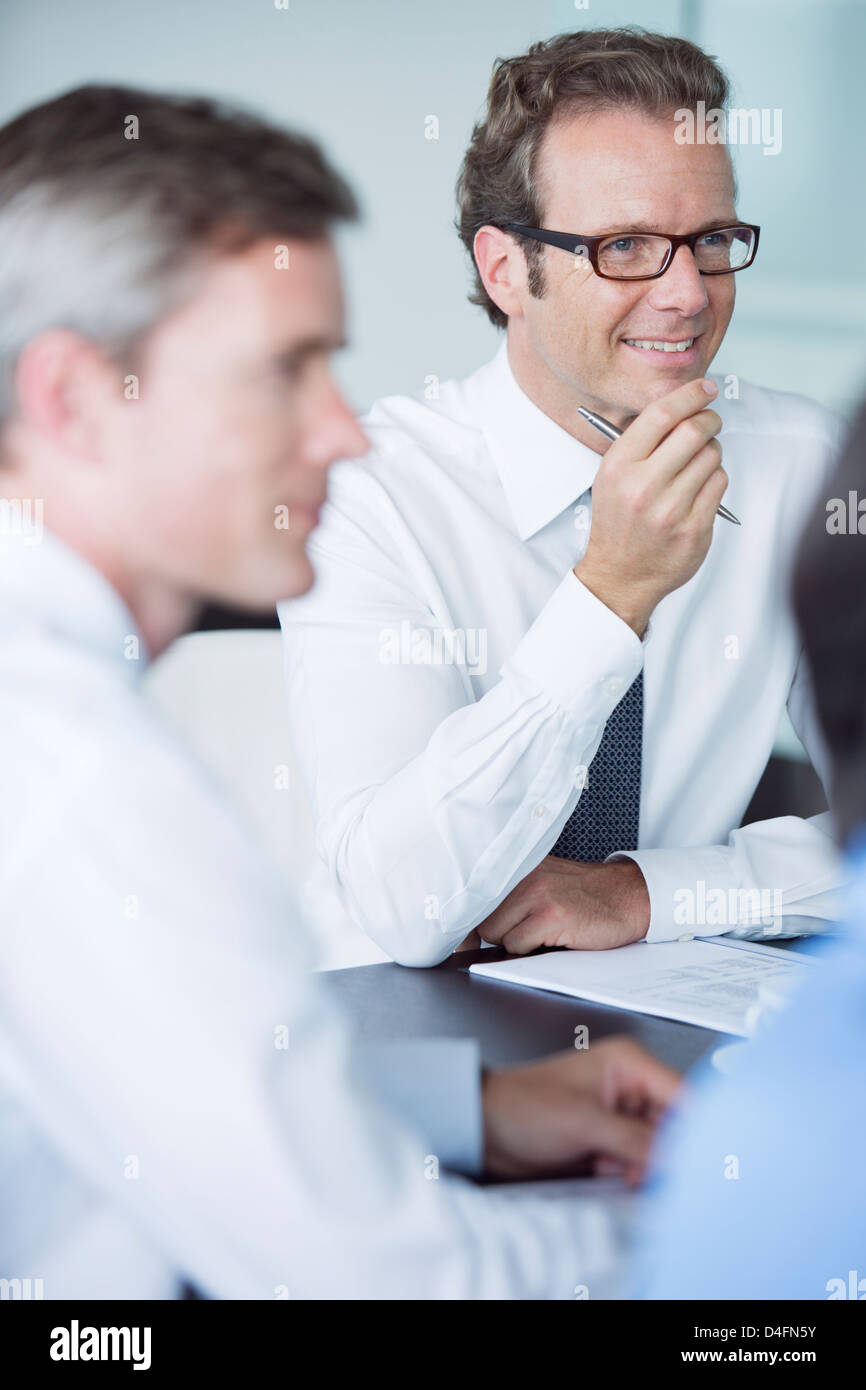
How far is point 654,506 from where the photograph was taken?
108 centimetres

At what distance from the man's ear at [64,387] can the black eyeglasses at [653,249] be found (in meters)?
0.83

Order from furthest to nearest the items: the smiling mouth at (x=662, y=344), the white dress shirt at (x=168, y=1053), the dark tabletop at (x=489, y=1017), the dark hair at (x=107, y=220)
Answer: the smiling mouth at (x=662, y=344), the dark tabletop at (x=489, y=1017), the dark hair at (x=107, y=220), the white dress shirt at (x=168, y=1053)

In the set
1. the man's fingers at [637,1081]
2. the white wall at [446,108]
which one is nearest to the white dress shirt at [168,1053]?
the man's fingers at [637,1081]

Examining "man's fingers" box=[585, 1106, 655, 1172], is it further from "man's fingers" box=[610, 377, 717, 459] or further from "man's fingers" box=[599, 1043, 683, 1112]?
"man's fingers" box=[610, 377, 717, 459]

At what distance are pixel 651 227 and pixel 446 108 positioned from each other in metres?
1.19

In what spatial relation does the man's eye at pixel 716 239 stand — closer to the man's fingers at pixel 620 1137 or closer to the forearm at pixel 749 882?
the forearm at pixel 749 882

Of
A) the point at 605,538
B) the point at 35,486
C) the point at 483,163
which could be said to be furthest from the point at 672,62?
the point at 35,486

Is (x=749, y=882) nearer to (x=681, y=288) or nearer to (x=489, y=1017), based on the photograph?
(x=489, y=1017)

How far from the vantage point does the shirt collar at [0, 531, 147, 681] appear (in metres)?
0.61

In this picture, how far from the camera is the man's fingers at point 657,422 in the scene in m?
1.10

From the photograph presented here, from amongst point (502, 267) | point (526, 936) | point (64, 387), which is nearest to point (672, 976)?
point (526, 936)

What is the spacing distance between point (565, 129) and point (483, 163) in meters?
0.16

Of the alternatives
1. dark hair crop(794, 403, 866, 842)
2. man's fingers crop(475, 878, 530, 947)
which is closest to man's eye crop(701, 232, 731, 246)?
man's fingers crop(475, 878, 530, 947)

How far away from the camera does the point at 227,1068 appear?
0.53 meters
